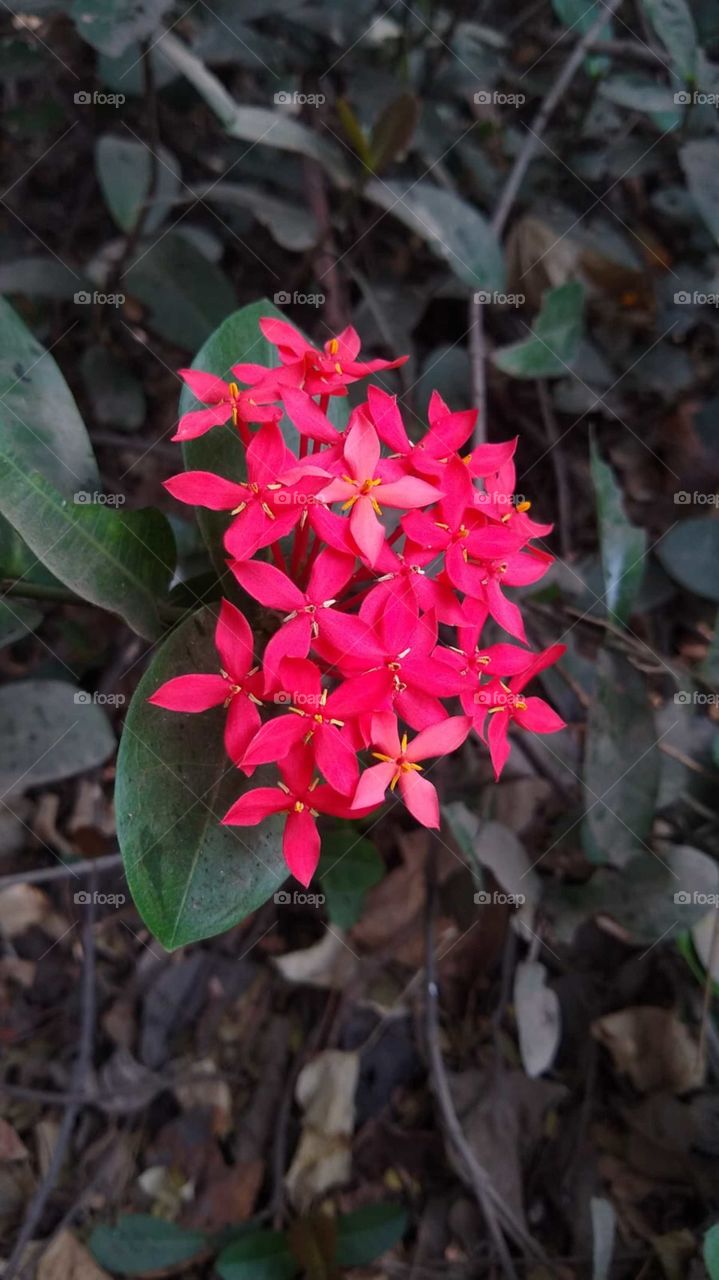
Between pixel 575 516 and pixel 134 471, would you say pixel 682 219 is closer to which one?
pixel 575 516

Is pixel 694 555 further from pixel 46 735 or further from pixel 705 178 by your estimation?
pixel 46 735

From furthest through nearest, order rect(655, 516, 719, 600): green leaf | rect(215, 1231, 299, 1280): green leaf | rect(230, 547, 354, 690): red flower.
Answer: rect(655, 516, 719, 600): green leaf
rect(215, 1231, 299, 1280): green leaf
rect(230, 547, 354, 690): red flower

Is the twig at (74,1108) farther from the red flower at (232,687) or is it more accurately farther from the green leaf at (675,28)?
the green leaf at (675,28)

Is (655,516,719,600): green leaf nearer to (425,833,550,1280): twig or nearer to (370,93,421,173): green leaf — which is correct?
(425,833,550,1280): twig

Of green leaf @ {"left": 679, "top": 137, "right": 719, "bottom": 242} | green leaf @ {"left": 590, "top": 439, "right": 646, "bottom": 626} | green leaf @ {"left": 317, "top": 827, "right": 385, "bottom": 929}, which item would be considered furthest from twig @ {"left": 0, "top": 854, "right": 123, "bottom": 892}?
green leaf @ {"left": 679, "top": 137, "right": 719, "bottom": 242}

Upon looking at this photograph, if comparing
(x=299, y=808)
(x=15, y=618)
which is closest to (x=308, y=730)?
(x=299, y=808)
